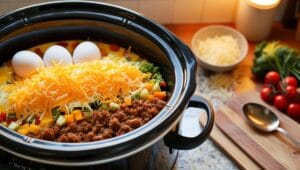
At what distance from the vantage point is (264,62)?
4.79ft

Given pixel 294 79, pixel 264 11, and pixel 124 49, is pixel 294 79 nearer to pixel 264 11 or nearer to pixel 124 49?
pixel 264 11

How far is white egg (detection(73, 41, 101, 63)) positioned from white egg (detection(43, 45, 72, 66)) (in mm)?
21

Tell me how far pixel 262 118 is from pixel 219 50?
284 millimetres

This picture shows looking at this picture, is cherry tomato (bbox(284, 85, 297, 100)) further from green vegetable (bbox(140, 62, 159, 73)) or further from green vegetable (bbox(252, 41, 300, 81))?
green vegetable (bbox(140, 62, 159, 73))

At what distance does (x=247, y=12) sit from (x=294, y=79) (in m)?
0.30

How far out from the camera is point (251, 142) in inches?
49.9

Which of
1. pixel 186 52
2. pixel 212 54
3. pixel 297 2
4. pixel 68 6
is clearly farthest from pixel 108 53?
pixel 297 2

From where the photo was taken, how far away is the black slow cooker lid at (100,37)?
883mm

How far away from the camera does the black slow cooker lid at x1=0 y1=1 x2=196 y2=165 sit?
883 millimetres

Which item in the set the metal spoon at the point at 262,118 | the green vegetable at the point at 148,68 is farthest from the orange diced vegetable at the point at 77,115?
the metal spoon at the point at 262,118

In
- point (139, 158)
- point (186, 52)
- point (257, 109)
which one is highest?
point (186, 52)

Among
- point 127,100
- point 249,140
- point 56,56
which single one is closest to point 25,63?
point 56,56

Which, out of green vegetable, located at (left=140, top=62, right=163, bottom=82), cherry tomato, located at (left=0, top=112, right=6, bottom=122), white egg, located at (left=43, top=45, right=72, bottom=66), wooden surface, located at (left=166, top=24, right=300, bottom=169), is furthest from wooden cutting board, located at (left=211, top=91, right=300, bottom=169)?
cherry tomato, located at (left=0, top=112, right=6, bottom=122)

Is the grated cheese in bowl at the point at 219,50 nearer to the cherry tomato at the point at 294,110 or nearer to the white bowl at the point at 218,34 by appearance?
the white bowl at the point at 218,34
